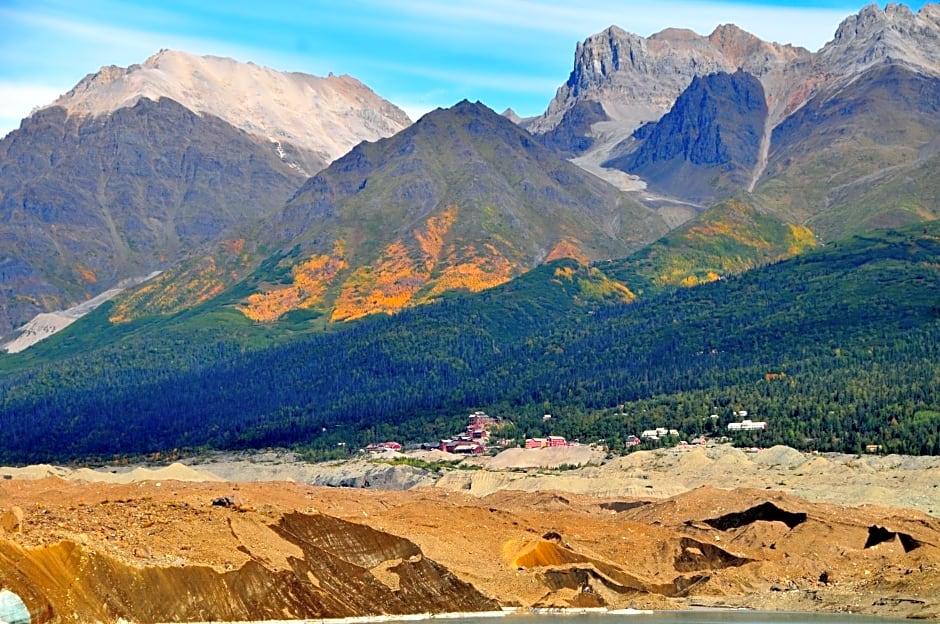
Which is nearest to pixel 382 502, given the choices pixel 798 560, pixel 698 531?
pixel 698 531

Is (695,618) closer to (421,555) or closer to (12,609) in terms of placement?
(421,555)

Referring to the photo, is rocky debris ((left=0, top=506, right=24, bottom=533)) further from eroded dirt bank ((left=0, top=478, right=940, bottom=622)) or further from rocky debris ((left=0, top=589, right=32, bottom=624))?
rocky debris ((left=0, top=589, right=32, bottom=624))

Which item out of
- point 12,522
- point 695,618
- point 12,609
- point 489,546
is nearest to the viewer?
point 12,609

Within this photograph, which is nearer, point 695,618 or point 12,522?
point 12,522

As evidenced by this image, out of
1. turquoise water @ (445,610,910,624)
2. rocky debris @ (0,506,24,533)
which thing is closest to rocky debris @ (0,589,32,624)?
rocky debris @ (0,506,24,533)

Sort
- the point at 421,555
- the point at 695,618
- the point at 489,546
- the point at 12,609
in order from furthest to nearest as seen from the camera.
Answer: the point at 489,546 < the point at 421,555 < the point at 695,618 < the point at 12,609

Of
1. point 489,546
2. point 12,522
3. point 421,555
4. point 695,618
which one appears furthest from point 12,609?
point 489,546

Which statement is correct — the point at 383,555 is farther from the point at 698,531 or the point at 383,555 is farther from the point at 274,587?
the point at 698,531

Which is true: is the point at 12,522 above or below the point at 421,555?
above

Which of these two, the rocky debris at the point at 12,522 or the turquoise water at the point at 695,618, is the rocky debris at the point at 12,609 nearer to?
the rocky debris at the point at 12,522
